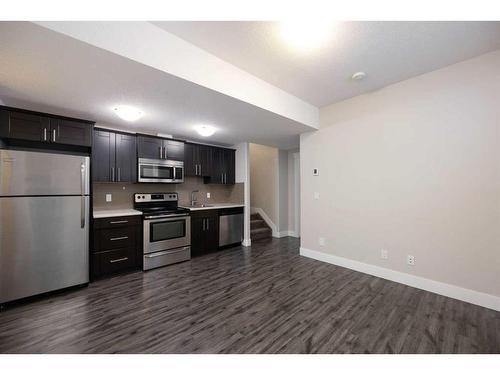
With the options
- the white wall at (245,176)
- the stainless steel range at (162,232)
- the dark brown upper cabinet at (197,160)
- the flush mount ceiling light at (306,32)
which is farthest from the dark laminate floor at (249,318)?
the flush mount ceiling light at (306,32)

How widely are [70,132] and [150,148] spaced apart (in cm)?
109

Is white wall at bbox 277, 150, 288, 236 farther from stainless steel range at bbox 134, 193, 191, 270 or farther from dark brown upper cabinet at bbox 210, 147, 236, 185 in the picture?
stainless steel range at bbox 134, 193, 191, 270

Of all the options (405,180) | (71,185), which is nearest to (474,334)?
(405,180)

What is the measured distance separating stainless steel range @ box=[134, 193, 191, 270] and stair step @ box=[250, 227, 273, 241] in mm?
1857

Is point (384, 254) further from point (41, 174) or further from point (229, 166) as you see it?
point (41, 174)

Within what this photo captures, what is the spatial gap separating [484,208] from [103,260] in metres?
4.67

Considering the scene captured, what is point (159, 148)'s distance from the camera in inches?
147

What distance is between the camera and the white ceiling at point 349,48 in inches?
69.6

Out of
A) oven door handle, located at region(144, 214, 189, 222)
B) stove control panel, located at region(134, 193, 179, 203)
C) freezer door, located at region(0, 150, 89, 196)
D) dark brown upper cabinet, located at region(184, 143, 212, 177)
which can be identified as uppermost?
dark brown upper cabinet, located at region(184, 143, 212, 177)

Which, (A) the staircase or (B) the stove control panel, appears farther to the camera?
(A) the staircase

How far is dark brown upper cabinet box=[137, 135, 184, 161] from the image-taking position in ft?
11.6

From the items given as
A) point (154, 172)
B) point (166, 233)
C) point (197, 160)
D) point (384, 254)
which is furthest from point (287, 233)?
point (154, 172)

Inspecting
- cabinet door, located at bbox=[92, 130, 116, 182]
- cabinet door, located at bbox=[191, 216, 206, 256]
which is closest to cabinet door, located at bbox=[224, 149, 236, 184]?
cabinet door, located at bbox=[191, 216, 206, 256]
